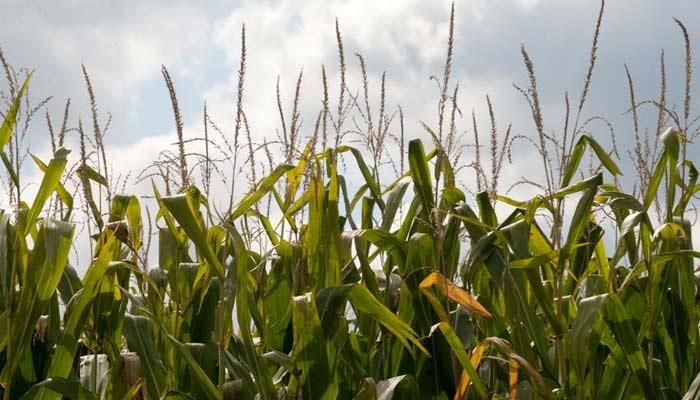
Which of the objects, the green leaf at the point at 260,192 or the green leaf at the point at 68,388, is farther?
the green leaf at the point at 260,192

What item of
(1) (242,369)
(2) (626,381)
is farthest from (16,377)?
(2) (626,381)

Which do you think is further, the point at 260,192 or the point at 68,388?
the point at 260,192

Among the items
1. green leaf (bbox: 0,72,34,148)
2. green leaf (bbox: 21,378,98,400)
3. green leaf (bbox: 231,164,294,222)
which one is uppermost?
green leaf (bbox: 0,72,34,148)

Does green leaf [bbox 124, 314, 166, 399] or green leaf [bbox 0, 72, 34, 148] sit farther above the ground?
green leaf [bbox 0, 72, 34, 148]

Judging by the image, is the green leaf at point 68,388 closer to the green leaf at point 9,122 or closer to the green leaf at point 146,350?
the green leaf at point 146,350

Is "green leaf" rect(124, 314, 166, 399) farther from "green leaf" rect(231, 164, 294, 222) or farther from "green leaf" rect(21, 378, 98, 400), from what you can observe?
"green leaf" rect(231, 164, 294, 222)

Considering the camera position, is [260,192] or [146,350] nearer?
[146,350]

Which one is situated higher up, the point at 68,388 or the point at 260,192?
the point at 260,192

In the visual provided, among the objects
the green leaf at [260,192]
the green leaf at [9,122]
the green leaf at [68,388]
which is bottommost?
the green leaf at [68,388]

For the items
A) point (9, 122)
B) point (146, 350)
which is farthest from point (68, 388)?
point (9, 122)

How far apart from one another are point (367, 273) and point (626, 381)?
721mm

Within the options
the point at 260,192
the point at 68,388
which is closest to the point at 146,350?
the point at 68,388

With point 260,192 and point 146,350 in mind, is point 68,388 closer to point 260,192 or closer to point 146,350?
point 146,350

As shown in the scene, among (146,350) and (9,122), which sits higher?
(9,122)
